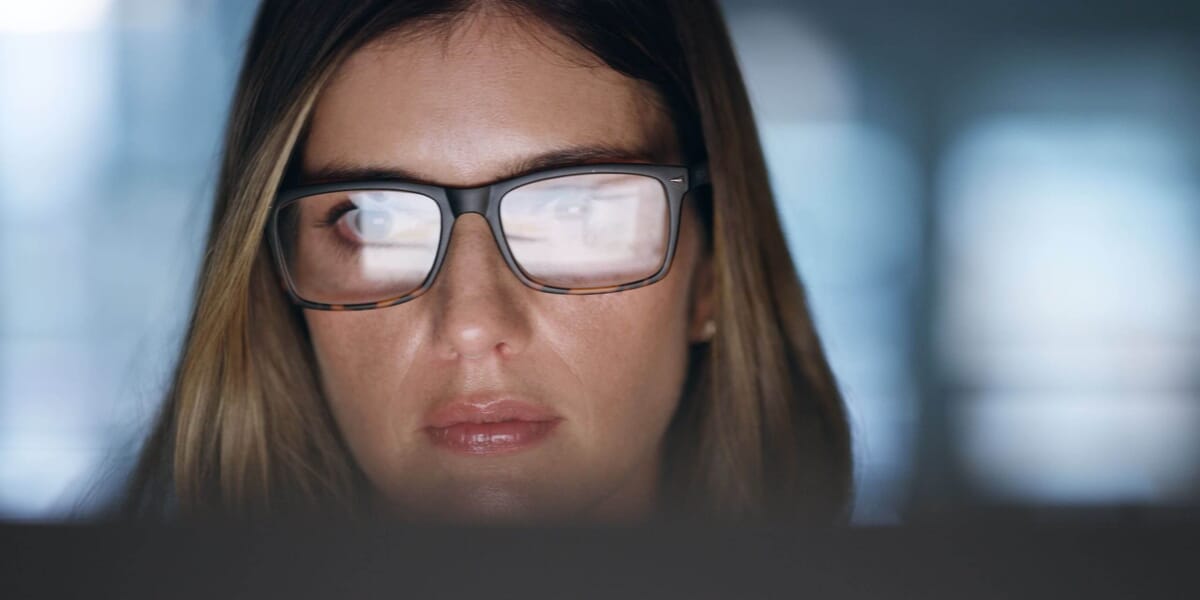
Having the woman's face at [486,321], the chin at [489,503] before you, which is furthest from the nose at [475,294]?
the chin at [489,503]

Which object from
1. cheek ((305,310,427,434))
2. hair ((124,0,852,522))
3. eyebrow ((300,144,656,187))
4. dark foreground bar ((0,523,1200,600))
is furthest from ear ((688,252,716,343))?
dark foreground bar ((0,523,1200,600))

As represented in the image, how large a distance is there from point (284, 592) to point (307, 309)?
469mm

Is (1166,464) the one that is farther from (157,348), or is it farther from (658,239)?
(157,348)

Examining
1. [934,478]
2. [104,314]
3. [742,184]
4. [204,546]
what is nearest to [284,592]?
[204,546]

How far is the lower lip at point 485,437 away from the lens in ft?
2.19

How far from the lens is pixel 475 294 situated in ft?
2.10

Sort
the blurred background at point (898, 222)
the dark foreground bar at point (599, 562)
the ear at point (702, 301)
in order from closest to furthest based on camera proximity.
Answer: the dark foreground bar at point (599, 562) < the ear at point (702, 301) < the blurred background at point (898, 222)

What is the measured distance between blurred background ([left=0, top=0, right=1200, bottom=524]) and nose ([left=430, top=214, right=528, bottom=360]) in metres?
0.28

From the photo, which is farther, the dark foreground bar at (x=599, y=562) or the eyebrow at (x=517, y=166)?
the eyebrow at (x=517, y=166)

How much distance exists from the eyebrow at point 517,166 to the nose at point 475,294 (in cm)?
4

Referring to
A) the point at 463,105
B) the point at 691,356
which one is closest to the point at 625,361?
the point at 691,356

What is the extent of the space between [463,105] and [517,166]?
0.06m

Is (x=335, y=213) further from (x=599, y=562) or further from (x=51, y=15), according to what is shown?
(x=51, y=15)

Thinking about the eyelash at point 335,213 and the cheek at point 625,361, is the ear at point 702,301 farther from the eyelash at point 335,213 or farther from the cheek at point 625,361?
the eyelash at point 335,213
